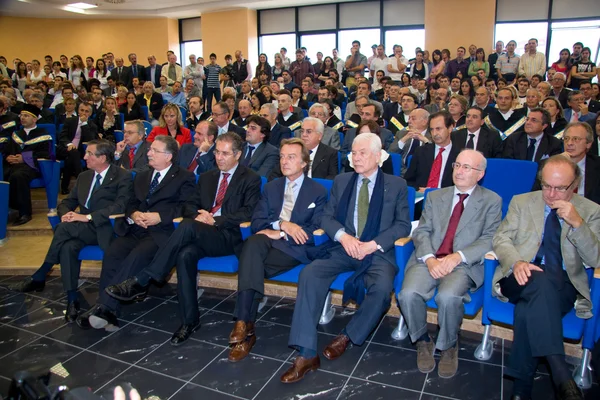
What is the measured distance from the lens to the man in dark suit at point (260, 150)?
4242 millimetres

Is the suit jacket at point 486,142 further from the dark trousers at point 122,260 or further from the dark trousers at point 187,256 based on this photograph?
the dark trousers at point 122,260

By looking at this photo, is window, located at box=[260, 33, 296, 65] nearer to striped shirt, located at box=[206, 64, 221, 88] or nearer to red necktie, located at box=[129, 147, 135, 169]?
striped shirt, located at box=[206, 64, 221, 88]

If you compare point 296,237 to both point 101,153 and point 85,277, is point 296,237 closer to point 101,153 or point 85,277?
point 101,153

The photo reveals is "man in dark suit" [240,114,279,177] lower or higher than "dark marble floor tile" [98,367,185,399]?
higher

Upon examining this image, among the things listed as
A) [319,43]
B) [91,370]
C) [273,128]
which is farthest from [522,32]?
[91,370]

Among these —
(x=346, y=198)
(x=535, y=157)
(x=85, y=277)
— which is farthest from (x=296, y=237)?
(x=535, y=157)

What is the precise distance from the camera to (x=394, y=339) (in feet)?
9.32

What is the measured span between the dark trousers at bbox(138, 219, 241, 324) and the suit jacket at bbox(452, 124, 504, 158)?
2552 mm

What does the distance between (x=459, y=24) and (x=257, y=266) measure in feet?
32.4

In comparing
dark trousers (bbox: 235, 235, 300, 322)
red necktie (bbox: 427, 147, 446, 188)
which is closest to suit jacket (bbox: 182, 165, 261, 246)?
dark trousers (bbox: 235, 235, 300, 322)

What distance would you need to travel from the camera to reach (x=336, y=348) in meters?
2.60

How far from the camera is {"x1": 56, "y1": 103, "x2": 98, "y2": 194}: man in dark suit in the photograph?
5875 mm

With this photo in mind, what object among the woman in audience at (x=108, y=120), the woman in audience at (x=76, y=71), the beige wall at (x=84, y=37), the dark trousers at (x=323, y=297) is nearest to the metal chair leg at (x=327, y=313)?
the dark trousers at (x=323, y=297)

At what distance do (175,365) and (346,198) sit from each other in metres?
1.38
